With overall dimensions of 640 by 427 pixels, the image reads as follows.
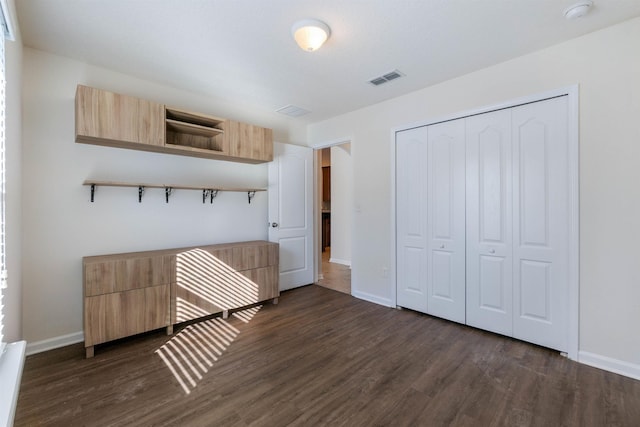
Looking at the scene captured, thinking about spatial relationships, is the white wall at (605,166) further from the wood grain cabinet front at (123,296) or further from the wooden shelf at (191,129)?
the wood grain cabinet front at (123,296)

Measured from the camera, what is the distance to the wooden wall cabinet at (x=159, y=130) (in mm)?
2463

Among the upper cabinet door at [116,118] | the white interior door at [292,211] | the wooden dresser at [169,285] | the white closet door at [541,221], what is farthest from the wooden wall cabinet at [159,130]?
the white closet door at [541,221]

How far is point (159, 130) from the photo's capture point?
2.80m

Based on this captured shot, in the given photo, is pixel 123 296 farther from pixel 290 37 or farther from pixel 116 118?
pixel 290 37

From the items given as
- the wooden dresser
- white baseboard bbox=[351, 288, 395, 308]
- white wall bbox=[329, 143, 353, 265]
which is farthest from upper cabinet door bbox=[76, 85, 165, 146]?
white wall bbox=[329, 143, 353, 265]

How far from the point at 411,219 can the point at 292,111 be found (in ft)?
7.23

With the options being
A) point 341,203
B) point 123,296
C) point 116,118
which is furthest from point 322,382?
point 341,203

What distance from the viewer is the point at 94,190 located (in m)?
2.74

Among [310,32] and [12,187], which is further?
[310,32]

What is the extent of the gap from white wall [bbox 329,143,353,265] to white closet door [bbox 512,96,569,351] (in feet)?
12.3

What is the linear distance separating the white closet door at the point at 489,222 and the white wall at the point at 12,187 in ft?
11.7

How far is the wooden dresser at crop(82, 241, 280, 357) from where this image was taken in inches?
95.4

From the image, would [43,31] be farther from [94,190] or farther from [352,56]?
[352,56]


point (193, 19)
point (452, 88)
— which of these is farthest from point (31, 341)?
point (452, 88)
